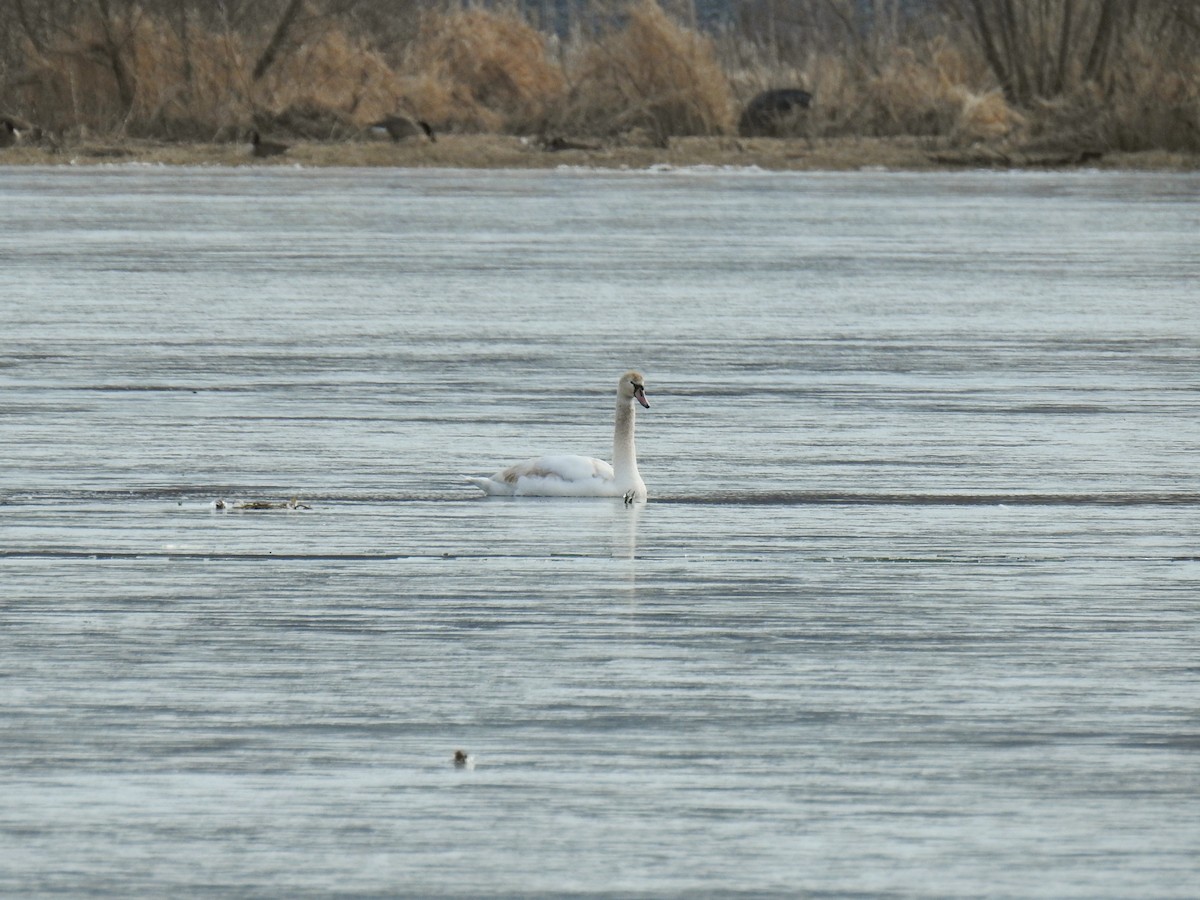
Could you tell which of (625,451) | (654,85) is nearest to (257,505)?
(625,451)

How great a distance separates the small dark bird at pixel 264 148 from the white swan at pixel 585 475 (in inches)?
1095

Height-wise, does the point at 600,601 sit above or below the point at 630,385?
below

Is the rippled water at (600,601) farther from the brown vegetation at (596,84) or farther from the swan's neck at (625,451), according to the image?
the brown vegetation at (596,84)

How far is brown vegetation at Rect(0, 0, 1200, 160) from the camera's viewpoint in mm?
37938

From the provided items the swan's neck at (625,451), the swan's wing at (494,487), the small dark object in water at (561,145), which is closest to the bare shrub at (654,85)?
the small dark object in water at (561,145)

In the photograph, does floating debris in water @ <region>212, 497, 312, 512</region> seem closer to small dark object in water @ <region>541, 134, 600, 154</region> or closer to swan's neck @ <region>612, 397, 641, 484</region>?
swan's neck @ <region>612, 397, 641, 484</region>

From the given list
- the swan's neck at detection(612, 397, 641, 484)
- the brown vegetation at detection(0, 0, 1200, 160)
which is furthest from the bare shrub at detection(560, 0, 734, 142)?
the swan's neck at detection(612, 397, 641, 484)

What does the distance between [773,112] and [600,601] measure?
32.3m

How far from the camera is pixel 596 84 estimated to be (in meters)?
39.8

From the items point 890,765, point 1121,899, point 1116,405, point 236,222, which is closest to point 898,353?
point 1116,405

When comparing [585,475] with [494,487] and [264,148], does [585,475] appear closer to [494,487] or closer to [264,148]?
[494,487]

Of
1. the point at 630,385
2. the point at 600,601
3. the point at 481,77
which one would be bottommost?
the point at 481,77

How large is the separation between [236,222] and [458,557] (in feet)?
56.9

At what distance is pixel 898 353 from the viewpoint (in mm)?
14289
